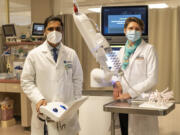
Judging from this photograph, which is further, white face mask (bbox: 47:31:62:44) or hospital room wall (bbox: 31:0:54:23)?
hospital room wall (bbox: 31:0:54:23)

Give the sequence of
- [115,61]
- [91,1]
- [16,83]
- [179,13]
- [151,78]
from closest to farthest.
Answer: [115,61]
[151,78]
[16,83]
[179,13]
[91,1]

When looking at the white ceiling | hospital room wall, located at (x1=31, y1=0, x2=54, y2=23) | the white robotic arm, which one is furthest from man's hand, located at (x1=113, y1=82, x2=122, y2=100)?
hospital room wall, located at (x1=31, y1=0, x2=54, y2=23)

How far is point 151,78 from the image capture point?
85.6 inches

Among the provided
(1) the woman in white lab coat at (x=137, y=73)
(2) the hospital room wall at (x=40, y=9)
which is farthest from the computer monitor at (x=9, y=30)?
(1) the woman in white lab coat at (x=137, y=73)

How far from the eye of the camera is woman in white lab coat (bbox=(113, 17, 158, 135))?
217 cm

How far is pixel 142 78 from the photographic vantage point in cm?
227

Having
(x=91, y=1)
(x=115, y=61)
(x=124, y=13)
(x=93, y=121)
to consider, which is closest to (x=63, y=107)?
(x=115, y=61)

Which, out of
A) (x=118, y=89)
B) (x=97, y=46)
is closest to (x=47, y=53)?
(x=118, y=89)

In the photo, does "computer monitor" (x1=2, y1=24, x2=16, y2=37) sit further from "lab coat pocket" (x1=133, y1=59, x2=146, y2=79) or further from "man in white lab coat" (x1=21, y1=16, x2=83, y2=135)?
"lab coat pocket" (x1=133, y1=59, x2=146, y2=79)

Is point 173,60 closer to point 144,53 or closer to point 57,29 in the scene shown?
point 144,53

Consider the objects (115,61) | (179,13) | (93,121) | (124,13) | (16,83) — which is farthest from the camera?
(179,13)

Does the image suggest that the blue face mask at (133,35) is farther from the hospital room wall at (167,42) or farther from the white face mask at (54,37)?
the hospital room wall at (167,42)

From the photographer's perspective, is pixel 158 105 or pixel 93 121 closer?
pixel 158 105

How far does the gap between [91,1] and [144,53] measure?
3634 mm
